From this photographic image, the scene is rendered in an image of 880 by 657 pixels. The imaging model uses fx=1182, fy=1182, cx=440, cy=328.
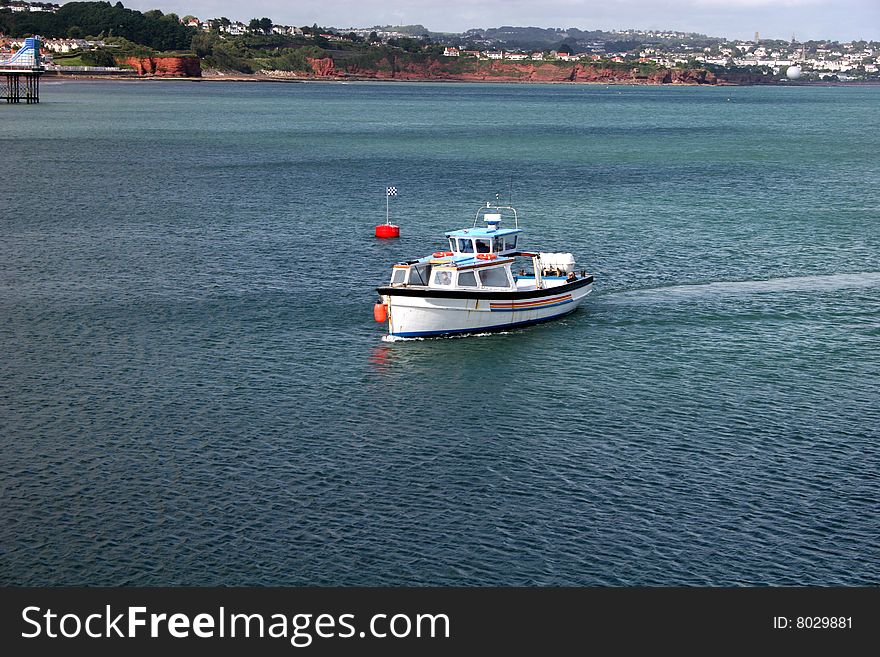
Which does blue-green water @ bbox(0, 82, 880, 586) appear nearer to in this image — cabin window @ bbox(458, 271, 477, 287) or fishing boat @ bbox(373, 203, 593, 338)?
fishing boat @ bbox(373, 203, 593, 338)

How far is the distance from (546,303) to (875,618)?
118ft

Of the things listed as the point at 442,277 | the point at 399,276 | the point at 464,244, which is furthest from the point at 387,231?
the point at 442,277

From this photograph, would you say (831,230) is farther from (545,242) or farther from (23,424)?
(23,424)

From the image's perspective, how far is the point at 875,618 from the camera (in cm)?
3422

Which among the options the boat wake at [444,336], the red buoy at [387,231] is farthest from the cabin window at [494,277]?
the red buoy at [387,231]

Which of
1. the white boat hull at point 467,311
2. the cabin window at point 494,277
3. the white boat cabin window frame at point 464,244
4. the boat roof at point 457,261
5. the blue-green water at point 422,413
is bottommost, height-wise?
the blue-green water at point 422,413

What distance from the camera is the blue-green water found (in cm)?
3969

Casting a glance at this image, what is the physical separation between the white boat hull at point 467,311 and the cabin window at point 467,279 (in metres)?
0.97

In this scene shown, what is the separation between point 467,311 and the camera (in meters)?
65.3

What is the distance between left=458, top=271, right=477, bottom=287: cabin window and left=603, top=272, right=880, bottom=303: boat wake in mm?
11991

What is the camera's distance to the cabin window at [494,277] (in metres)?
67.1

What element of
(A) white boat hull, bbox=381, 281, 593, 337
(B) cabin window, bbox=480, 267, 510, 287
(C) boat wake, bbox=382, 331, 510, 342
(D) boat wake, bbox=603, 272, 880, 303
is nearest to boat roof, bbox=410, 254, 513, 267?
(B) cabin window, bbox=480, 267, 510, 287

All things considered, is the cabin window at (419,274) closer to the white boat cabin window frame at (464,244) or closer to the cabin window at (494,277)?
the cabin window at (494,277)

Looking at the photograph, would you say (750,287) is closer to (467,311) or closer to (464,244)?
(464,244)
